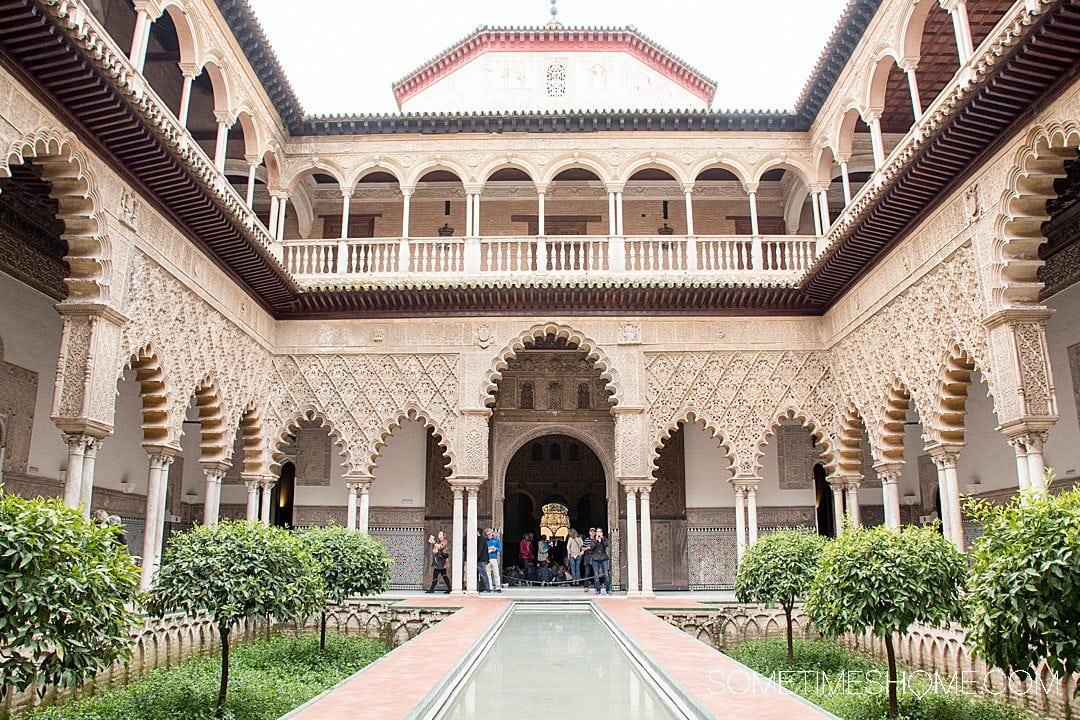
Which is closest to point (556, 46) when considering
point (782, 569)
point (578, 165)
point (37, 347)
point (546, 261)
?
point (578, 165)

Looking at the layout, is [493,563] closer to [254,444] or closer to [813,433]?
[254,444]

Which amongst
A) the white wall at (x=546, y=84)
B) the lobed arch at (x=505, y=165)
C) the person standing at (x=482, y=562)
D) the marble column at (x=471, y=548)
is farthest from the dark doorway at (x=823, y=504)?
the white wall at (x=546, y=84)

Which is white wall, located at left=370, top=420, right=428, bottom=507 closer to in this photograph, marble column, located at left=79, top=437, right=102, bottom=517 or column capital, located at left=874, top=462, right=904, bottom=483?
marble column, located at left=79, top=437, right=102, bottom=517

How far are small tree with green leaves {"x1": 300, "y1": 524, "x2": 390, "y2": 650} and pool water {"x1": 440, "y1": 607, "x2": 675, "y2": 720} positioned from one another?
1682 millimetres

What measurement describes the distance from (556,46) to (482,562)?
9921 mm

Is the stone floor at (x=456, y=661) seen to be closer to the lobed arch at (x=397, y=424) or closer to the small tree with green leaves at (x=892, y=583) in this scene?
the small tree with green leaves at (x=892, y=583)

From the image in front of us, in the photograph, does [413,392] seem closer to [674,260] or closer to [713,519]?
[674,260]

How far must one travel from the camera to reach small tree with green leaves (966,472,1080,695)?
12.2 ft

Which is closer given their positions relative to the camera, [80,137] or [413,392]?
[80,137]

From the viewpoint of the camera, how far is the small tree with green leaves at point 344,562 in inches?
322

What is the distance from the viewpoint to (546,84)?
A: 1622 cm

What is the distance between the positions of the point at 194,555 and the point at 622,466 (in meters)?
6.84

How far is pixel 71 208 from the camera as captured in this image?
7.18m

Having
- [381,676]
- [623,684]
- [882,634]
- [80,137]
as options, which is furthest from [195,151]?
[882,634]
